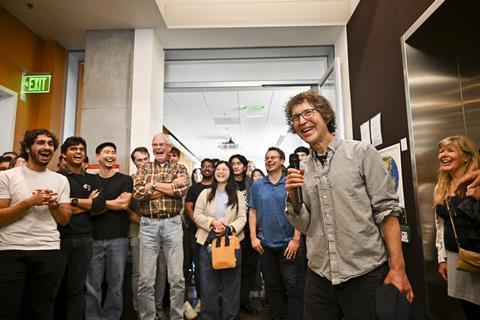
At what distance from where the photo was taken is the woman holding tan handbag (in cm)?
274

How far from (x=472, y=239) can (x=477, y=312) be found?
0.48m

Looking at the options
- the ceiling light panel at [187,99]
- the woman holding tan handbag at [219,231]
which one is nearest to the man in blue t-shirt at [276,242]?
the woman holding tan handbag at [219,231]

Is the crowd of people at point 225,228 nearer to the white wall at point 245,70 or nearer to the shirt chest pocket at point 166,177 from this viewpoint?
the shirt chest pocket at point 166,177

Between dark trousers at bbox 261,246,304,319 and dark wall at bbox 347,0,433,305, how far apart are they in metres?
0.91

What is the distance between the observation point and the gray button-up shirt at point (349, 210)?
4.36 feet

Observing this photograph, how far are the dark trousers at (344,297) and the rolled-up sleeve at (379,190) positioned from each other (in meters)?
0.25

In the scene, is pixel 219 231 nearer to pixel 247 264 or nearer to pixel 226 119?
pixel 247 264

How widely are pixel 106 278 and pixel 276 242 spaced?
5.47 feet

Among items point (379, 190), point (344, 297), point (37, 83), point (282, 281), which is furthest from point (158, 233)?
point (37, 83)

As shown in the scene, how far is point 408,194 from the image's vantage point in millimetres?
2410

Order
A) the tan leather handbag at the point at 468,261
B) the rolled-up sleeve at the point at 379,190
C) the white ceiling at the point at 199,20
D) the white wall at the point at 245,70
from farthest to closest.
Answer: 1. the white wall at the point at 245,70
2. the white ceiling at the point at 199,20
3. the tan leather handbag at the point at 468,261
4. the rolled-up sleeve at the point at 379,190

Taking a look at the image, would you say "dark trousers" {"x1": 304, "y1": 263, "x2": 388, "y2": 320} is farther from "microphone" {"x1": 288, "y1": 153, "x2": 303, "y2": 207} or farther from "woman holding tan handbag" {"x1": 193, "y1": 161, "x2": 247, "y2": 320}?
"woman holding tan handbag" {"x1": 193, "y1": 161, "x2": 247, "y2": 320}

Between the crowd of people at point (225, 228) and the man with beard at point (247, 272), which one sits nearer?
the crowd of people at point (225, 228)

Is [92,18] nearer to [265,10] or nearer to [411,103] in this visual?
[265,10]
